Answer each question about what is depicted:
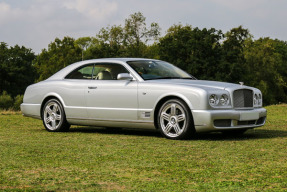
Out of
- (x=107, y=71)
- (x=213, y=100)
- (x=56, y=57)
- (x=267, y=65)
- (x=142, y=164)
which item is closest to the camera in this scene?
(x=142, y=164)

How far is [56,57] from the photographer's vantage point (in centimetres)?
8094

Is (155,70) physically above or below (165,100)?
above

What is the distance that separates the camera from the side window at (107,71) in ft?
32.7

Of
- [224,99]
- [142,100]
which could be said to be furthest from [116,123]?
[224,99]

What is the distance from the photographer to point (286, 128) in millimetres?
11016

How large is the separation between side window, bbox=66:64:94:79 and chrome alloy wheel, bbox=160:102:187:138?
2234 millimetres

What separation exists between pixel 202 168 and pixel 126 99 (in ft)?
13.2

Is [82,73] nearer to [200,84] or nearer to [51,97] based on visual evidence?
[51,97]

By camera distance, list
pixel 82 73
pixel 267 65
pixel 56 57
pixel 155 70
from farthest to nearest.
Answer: pixel 56 57 → pixel 267 65 → pixel 82 73 → pixel 155 70

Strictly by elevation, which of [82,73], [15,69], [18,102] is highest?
[15,69]

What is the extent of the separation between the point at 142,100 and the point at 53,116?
97.0 inches

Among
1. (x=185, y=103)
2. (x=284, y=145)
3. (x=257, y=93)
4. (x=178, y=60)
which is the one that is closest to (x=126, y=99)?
(x=185, y=103)

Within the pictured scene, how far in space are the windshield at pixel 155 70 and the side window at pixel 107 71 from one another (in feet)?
0.80

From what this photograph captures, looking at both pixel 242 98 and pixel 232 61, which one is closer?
pixel 242 98
